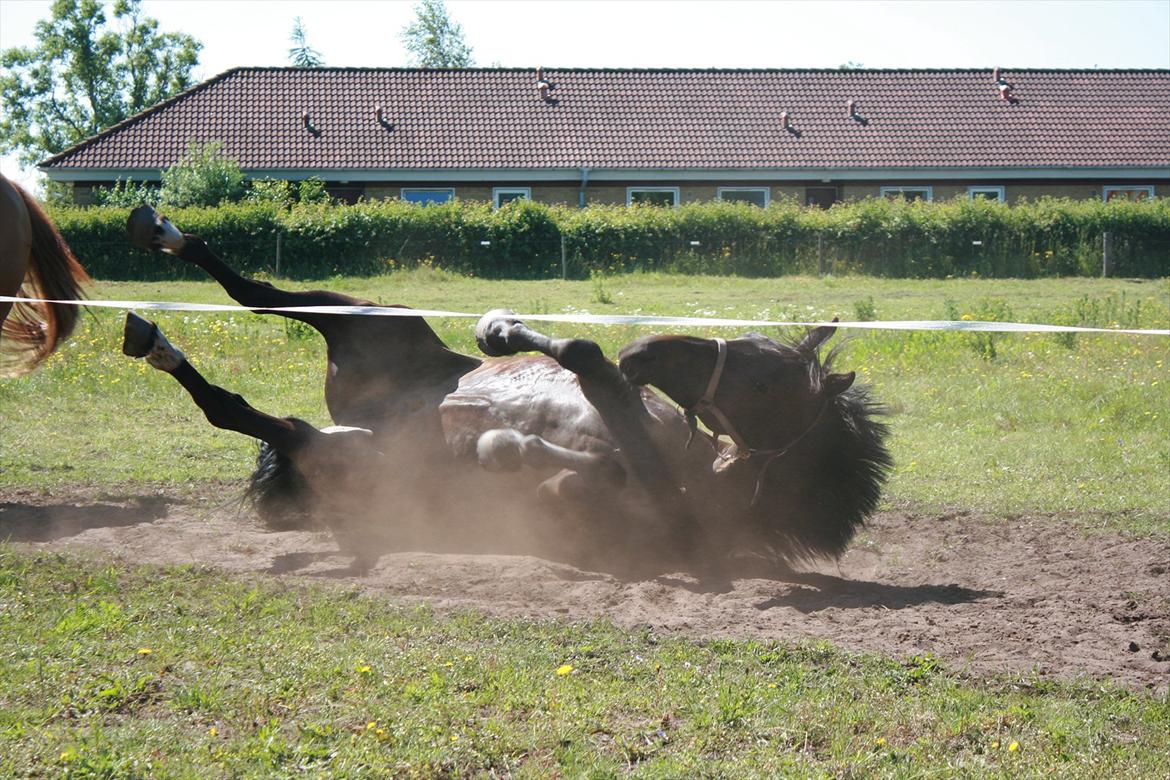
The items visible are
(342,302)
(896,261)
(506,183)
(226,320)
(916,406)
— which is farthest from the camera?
(506,183)

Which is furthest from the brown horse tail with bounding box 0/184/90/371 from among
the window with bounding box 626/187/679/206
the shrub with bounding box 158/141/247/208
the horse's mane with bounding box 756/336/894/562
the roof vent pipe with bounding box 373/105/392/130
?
the roof vent pipe with bounding box 373/105/392/130

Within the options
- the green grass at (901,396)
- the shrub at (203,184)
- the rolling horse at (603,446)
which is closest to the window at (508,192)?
the shrub at (203,184)

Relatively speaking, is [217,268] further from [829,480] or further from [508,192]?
[508,192]

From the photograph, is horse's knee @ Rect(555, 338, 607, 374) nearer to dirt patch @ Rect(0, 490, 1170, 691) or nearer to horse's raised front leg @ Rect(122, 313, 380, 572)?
dirt patch @ Rect(0, 490, 1170, 691)

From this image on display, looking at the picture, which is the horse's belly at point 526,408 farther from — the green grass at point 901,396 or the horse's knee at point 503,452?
the green grass at point 901,396

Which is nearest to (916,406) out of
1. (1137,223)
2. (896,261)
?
(896,261)

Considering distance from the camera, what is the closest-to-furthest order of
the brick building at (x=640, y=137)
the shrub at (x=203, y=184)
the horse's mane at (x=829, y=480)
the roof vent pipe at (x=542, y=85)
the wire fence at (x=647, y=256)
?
the horse's mane at (x=829, y=480) < the wire fence at (x=647, y=256) < the shrub at (x=203, y=184) < the brick building at (x=640, y=137) < the roof vent pipe at (x=542, y=85)

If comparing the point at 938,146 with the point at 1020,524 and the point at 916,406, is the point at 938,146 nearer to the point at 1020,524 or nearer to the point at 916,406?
the point at 916,406

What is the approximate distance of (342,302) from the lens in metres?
7.46

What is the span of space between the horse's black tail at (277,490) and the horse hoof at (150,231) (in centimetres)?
138

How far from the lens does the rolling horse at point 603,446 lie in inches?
233

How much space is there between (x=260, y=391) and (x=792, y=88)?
2741cm

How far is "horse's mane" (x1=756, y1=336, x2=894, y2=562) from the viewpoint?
621cm

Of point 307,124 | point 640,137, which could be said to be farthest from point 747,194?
point 307,124
